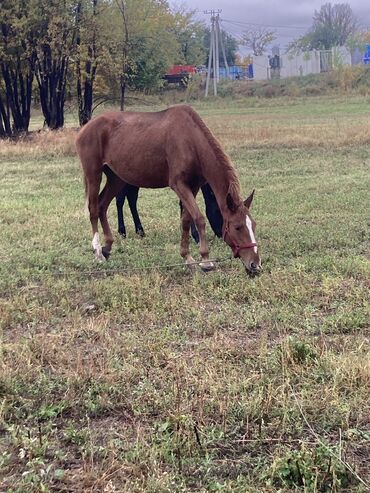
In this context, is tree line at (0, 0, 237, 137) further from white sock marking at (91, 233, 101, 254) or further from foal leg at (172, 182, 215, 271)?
foal leg at (172, 182, 215, 271)

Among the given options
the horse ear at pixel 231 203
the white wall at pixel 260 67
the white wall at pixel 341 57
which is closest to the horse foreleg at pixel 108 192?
the horse ear at pixel 231 203

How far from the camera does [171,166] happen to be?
269 inches

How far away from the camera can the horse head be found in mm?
5815

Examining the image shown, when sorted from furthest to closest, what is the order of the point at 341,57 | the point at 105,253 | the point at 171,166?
1. the point at 341,57
2. the point at 105,253
3. the point at 171,166

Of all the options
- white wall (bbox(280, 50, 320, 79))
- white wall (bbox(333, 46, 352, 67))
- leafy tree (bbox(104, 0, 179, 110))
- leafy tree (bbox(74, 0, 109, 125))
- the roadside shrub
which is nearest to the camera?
the roadside shrub

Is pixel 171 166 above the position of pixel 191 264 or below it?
above

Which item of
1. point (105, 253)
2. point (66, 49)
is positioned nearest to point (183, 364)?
point (105, 253)

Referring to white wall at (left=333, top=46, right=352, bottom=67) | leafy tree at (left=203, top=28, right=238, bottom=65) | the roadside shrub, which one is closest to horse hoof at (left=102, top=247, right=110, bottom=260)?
the roadside shrub

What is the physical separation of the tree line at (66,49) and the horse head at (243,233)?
71.0 feet

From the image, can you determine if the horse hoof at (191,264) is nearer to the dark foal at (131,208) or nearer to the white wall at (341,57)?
the dark foal at (131,208)

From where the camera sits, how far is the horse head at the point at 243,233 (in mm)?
5815

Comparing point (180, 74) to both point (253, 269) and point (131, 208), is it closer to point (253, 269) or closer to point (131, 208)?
point (131, 208)

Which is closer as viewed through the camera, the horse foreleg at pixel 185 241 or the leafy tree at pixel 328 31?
the horse foreleg at pixel 185 241

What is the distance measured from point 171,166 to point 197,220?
794 millimetres
